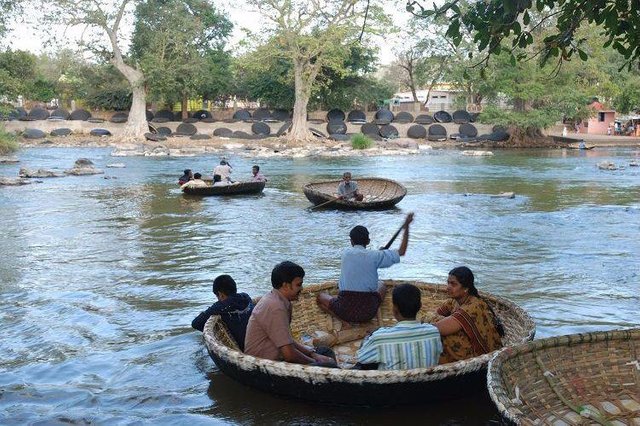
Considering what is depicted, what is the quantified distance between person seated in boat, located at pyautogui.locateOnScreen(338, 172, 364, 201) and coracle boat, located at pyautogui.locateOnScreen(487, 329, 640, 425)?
362 inches

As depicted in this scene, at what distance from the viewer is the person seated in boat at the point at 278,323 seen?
4.34 metres

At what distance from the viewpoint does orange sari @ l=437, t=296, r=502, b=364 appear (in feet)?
13.8

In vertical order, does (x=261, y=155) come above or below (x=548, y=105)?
below

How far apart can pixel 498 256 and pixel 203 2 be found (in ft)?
108

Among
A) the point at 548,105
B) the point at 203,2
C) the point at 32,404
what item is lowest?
the point at 32,404

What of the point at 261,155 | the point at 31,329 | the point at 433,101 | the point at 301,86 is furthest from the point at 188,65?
the point at 31,329

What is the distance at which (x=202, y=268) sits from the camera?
8547 mm

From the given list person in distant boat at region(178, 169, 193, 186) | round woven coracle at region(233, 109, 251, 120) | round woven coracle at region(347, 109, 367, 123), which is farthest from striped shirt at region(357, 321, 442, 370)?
round woven coracle at region(233, 109, 251, 120)

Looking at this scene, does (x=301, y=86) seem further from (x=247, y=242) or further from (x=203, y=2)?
(x=247, y=242)

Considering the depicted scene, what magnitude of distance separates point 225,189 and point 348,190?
312 centimetres

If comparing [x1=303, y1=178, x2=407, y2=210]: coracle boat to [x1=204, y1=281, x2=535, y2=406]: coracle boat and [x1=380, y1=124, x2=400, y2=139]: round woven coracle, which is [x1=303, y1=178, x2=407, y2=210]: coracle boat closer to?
[x1=204, y1=281, x2=535, y2=406]: coracle boat

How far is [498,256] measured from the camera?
30.3 ft

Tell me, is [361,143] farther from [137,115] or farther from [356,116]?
[137,115]

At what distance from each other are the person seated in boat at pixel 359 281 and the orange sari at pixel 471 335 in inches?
40.0
